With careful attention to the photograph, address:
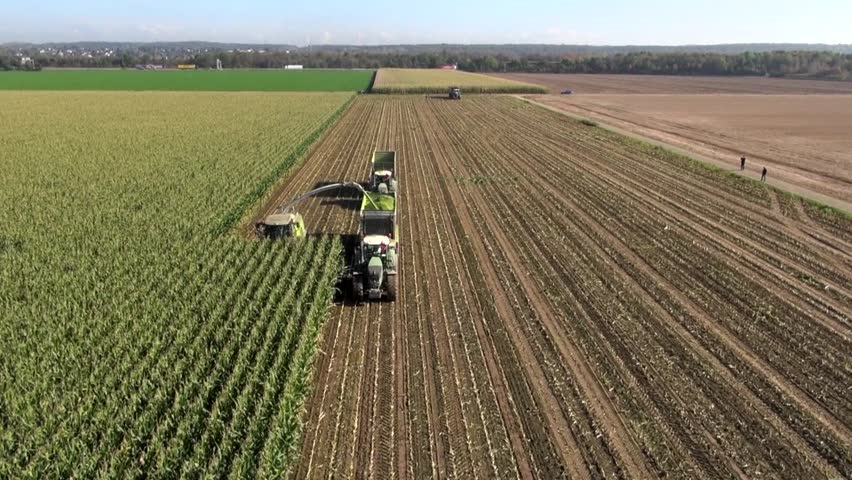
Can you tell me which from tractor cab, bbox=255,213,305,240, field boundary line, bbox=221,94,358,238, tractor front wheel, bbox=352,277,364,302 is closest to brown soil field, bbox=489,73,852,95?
field boundary line, bbox=221,94,358,238

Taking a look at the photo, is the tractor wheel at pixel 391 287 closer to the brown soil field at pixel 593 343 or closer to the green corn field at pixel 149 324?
the brown soil field at pixel 593 343

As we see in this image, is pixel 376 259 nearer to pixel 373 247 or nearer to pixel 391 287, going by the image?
pixel 373 247

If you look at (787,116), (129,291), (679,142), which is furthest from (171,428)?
(787,116)

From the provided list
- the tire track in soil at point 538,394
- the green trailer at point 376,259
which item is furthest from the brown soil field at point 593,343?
the green trailer at point 376,259

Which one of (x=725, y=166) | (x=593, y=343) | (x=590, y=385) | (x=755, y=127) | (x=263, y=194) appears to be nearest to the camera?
(x=590, y=385)

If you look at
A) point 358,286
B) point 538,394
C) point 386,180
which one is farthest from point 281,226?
point 538,394

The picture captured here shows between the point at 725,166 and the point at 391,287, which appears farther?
the point at 725,166
